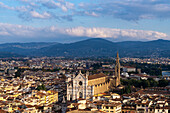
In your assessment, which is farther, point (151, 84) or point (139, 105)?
point (151, 84)

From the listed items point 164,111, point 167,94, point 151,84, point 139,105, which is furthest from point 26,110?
point 151,84

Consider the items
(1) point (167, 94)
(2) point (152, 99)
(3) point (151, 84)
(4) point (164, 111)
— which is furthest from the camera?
(3) point (151, 84)

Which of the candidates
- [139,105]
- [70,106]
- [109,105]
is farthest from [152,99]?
[70,106]

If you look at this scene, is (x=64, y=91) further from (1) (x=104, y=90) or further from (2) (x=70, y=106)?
(2) (x=70, y=106)

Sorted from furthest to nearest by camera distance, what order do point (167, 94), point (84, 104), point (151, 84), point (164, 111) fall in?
point (151, 84)
point (167, 94)
point (84, 104)
point (164, 111)

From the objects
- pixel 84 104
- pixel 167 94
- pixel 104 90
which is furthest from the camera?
pixel 104 90

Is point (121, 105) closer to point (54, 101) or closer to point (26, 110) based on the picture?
point (26, 110)

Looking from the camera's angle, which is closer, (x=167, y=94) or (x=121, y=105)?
(x=121, y=105)

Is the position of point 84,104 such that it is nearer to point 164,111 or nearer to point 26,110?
point 26,110

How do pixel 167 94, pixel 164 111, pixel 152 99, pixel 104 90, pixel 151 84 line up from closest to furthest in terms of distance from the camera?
pixel 164 111
pixel 152 99
pixel 167 94
pixel 104 90
pixel 151 84
